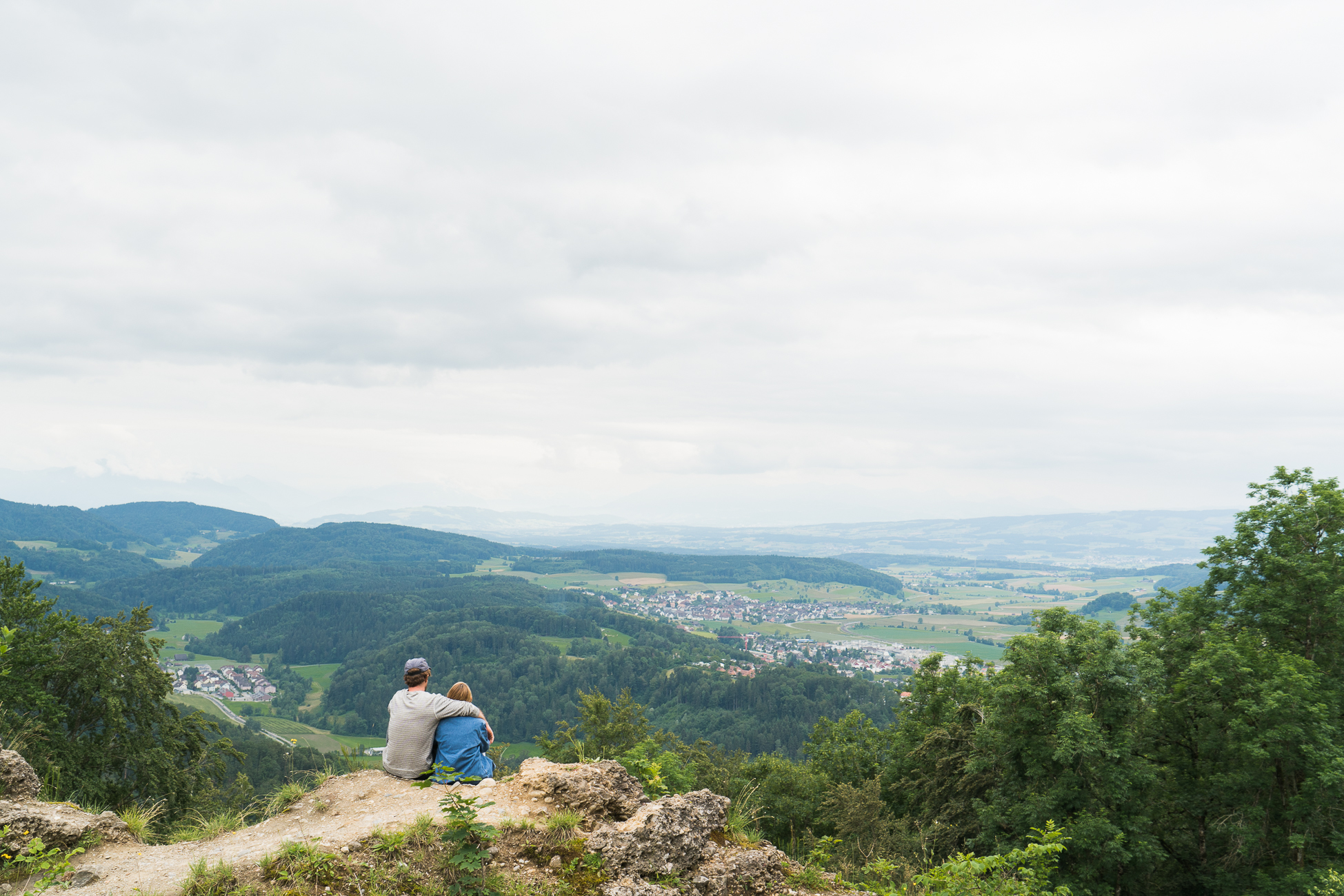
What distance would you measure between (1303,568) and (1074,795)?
34.3 feet

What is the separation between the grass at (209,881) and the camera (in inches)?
273

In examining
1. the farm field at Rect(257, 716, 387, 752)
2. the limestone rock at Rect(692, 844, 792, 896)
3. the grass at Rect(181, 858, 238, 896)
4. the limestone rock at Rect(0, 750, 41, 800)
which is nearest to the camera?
the grass at Rect(181, 858, 238, 896)

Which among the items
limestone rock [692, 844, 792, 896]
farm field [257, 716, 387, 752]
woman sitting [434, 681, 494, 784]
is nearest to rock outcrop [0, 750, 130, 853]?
woman sitting [434, 681, 494, 784]

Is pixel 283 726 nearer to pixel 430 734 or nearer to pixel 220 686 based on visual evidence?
pixel 220 686

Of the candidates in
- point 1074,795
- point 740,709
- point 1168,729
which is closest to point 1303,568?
point 1168,729

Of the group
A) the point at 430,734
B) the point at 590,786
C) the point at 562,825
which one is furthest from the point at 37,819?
the point at 590,786

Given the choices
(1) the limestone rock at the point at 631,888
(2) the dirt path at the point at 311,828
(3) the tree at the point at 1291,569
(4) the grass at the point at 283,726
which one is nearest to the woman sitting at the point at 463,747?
(2) the dirt path at the point at 311,828

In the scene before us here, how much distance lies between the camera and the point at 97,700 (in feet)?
88.8

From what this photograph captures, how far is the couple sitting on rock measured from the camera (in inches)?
373

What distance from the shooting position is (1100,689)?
20.0 meters

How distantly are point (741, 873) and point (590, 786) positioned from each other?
2296mm

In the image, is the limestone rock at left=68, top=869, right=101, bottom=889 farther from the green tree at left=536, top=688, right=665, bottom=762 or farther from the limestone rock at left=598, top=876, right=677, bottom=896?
the green tree at left=536, top=688, right=665, bottom=762

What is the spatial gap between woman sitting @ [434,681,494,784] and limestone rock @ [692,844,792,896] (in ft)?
11.2

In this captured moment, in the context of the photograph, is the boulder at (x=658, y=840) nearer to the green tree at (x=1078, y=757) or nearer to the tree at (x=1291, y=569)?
the green tree at (x=1078, y=757)
